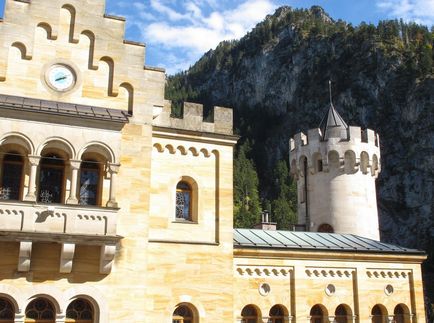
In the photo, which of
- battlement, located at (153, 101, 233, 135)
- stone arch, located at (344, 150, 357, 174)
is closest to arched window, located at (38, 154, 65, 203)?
battlement, located at (153, 101, 233, 135)

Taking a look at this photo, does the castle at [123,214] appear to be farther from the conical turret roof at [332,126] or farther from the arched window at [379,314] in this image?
the conical turret roof at [332,126]

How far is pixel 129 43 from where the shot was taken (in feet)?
61.6

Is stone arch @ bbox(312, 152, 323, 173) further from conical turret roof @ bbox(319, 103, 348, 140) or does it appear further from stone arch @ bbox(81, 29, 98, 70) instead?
stone arch @ bbox(81, 29, 98, 70)

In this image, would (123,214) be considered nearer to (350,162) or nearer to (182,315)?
(182,315)

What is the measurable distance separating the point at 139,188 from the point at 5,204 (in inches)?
168

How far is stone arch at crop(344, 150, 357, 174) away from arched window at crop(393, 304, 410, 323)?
29.6ft

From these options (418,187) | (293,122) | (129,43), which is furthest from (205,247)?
(293,122)

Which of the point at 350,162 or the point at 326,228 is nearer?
Answer: the point at 326,228

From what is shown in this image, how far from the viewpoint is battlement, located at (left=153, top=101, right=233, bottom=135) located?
18.9 m

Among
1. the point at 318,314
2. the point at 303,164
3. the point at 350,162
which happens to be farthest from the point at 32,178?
the point at 350,162

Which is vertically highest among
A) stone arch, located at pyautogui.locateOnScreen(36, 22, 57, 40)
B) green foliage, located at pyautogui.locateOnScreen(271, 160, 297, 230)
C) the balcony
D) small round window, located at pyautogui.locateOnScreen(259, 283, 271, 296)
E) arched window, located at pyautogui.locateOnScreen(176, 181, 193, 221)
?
green foliage, located at pyautogui.locateOnScreen(271, 160, 297, 230)

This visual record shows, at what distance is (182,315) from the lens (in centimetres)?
1802

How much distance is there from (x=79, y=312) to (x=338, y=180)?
1761cm

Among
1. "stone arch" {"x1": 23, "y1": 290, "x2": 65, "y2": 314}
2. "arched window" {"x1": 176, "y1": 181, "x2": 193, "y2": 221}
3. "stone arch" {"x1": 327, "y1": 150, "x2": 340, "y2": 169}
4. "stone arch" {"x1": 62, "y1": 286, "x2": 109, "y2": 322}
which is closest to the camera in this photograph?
"stone arch" {"x1": 23, "y1": 290, "x2": 65, "y2": 314}
